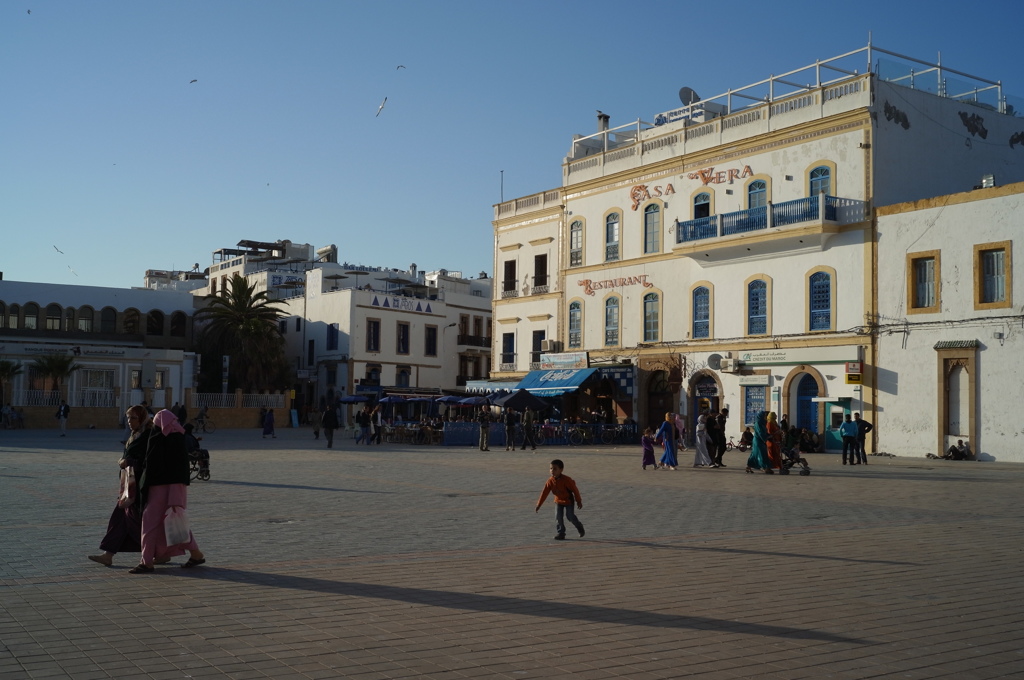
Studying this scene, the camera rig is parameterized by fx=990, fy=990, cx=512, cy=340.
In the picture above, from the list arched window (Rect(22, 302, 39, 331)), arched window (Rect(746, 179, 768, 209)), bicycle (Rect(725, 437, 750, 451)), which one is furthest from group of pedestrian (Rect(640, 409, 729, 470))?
arched window (Rect(22, 302, 39, 331))

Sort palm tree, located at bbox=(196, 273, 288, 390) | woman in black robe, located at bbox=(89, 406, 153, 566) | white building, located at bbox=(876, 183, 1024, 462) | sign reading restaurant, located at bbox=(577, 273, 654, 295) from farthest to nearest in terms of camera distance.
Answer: palm tree, located at bbox=(196, 273, 288, 390)
sign reading restaurant, located at bbox=(577, 273, 654, 295)
white building, located at bbox=(876, 183, 1024, 462)
woman in black robe, located at bbox=(89, 406, 153, 566)

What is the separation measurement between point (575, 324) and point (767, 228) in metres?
11.7

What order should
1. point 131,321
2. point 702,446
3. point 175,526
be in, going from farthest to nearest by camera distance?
point 131,321
point 702,446
point 175,526

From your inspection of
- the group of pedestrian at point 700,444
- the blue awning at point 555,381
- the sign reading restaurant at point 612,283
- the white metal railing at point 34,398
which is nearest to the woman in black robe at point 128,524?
the group of pedestrian at point 700,444

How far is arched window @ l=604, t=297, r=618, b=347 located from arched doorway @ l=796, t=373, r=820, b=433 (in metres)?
9.46

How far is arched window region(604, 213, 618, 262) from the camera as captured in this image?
4178 cm

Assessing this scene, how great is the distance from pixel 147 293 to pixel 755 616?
2390 inches

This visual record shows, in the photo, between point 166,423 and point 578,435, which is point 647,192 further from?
point 166,423

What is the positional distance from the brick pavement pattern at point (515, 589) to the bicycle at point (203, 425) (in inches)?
1196

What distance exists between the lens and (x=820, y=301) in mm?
33812

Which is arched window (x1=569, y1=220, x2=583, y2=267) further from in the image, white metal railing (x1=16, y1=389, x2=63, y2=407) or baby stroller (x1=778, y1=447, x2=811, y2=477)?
white metal railing (x1=16, y1=389, x2=63, y2=407)

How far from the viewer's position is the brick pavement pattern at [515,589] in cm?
621

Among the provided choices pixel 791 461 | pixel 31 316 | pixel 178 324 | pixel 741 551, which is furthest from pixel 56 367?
pixel 741 551

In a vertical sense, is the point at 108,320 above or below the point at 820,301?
above
